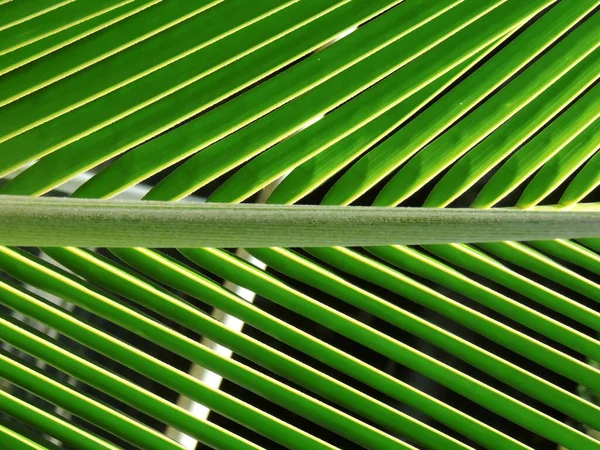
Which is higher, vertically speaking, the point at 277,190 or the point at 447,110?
the point at 447,110

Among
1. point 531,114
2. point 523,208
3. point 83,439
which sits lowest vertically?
point 83,439

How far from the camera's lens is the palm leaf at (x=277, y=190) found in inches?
26.4

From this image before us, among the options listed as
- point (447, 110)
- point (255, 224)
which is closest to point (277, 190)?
point (255, 224)

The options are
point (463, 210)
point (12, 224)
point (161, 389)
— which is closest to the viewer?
point (12, 224)

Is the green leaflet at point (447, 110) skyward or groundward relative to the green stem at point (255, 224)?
skyward

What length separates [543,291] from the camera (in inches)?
31.1

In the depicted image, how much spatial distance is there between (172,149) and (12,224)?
18cm

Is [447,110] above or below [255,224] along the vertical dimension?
above

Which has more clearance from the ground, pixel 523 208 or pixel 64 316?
pixel 523 208

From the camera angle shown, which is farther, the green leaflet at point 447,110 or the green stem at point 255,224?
the green leaflet at point 447,110

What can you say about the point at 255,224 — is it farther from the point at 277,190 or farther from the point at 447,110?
the point at 447,110

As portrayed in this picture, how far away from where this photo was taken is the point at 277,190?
2.38 ft

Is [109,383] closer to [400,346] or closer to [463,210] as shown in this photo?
[400,346]

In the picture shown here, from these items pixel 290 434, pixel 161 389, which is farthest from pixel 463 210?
pixel 161 389
